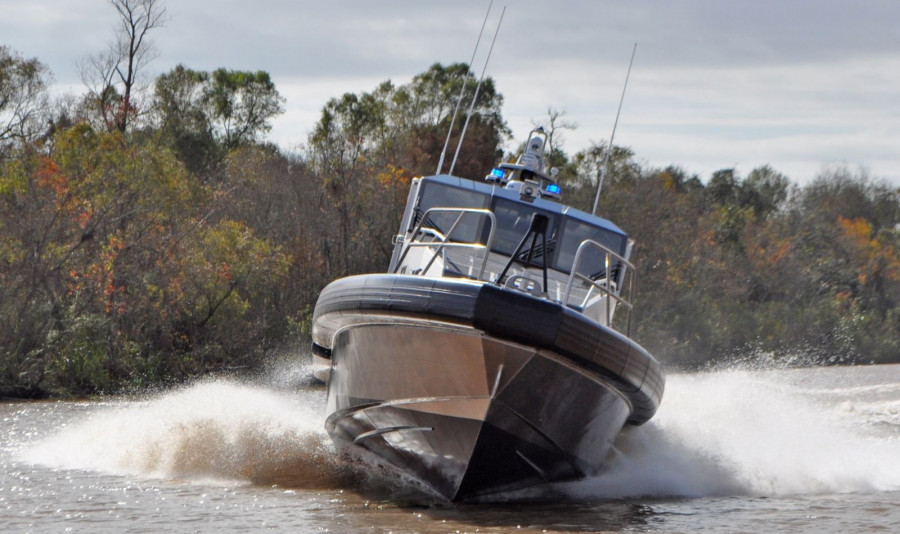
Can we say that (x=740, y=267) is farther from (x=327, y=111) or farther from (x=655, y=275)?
(x=327, y=111)

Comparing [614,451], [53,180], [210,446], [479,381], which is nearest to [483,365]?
[479,381]

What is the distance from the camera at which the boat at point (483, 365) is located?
7.01 metres

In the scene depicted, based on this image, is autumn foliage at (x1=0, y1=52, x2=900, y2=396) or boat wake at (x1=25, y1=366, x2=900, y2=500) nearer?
boat wake at (x1=25, y1=366, x2=900, y2=500)

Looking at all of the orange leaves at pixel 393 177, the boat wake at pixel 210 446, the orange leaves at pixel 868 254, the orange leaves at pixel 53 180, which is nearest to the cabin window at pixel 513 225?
the boat wake at pixel 210 446

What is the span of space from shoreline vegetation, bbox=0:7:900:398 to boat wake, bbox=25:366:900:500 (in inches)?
262

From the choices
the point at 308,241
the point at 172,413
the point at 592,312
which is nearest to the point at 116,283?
the point at 308,241

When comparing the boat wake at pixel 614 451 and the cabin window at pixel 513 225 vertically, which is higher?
the cabin window at pixel 513 225

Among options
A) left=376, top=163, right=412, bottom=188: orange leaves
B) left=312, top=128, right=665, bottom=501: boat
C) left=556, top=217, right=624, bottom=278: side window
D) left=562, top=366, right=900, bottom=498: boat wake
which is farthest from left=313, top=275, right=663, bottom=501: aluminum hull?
left=376, top=163, right=412, bottom=188: orange leaves

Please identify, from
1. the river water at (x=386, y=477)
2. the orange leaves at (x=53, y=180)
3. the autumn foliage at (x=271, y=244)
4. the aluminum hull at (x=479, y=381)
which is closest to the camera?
the aluminum hull at (x=479, y=381)

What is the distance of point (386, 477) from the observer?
8.89 m

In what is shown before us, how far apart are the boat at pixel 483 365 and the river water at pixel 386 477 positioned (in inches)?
14.6

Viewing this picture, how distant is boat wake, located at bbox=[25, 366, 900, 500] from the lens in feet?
29.1

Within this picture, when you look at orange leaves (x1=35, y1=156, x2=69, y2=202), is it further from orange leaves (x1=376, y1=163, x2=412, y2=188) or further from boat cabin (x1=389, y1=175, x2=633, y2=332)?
boat cabin (x1=389, y1=175, x2=633, y2=332)

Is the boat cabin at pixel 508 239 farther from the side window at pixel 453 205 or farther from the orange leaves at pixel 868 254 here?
the orange leaves at pixel 868 254
